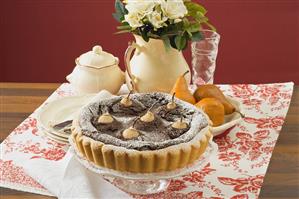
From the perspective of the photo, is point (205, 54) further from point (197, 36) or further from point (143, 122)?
point (143, 122)

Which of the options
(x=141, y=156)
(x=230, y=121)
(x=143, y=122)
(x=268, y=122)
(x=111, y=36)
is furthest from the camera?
(x=111, y=36)

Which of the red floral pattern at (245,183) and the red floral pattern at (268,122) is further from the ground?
the red floral pattern at (245,183)

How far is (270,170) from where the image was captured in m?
1.43

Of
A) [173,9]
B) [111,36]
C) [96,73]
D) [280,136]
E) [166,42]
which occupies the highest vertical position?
[173,9]

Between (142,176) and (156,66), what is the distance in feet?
1.82

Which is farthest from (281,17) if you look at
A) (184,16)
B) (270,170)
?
(270,170)

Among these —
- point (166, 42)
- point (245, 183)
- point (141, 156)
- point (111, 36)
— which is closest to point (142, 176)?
point (141, 156)

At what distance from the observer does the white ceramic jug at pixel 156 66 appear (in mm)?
1725

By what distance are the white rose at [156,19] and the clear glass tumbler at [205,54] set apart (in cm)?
25

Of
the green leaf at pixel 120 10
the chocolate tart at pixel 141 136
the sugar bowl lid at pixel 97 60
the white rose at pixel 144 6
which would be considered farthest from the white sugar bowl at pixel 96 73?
the chocolate tart at pixel 141 136

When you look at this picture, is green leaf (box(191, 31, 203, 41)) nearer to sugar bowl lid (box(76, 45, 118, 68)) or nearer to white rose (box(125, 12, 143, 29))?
white rose (box(125, 12, 143, 29))

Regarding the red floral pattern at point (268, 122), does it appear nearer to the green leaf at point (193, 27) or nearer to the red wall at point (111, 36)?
the green leaf at point (193, 27)

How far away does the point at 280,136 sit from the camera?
5.30ft

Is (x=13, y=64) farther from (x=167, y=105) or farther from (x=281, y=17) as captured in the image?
(x=167, y=105)
